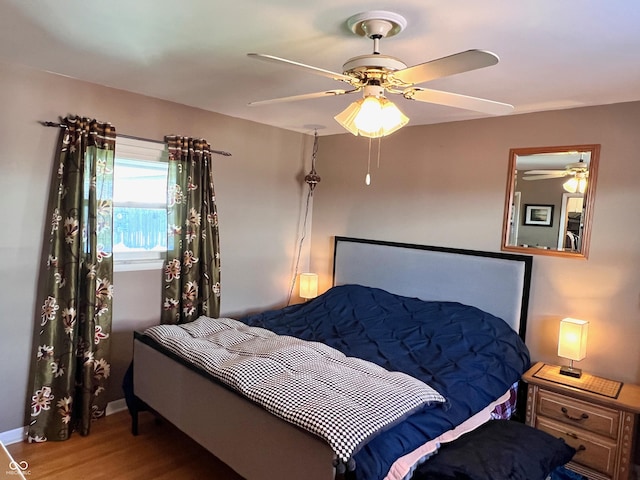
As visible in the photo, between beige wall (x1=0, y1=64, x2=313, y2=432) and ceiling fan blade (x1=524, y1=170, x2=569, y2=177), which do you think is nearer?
beige wall (x1=0, y1=64, x2=313, y2=432)

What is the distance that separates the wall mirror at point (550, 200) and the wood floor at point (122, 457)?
2481mm

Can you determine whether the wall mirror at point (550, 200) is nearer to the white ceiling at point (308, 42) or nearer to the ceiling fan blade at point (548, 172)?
the ceiling fan blade at point (548, 172)

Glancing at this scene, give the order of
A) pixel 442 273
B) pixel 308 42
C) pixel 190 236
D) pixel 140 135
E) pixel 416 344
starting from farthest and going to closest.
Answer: pixel 442 273 < pixel 190 236 < pixel 140 135 < pixel 416 344 < pixel 308 42

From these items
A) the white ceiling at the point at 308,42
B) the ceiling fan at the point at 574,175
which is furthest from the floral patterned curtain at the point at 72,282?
the ceiling fan at the point at 574,175

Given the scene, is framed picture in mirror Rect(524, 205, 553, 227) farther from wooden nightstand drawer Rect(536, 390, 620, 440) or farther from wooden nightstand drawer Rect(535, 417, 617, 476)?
Result: wooden nightstand drawer Rect(535, 417, 617, 476)

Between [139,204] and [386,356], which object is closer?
[386,356]

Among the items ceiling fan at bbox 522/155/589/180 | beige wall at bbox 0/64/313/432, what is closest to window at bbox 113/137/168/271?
beige wall at bbox 0/64/313/432

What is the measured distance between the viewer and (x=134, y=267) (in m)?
3.27

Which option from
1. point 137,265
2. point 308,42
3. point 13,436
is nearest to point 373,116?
point 308,42

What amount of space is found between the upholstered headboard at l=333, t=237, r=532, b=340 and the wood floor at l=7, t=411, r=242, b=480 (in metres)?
1.98

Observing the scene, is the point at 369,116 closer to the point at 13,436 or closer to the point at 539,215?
the point at 539,215

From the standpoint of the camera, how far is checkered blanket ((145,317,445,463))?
1.73m

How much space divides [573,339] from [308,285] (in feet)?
7.49

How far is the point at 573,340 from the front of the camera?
2.71 m
